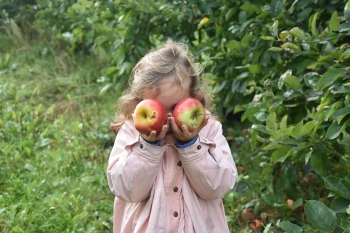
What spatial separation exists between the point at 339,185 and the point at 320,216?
0.13 metres

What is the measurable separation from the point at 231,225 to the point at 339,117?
123cm

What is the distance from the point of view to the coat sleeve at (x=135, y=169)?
67.2 inches

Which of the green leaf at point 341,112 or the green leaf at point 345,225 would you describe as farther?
the green leaf at point 341,112

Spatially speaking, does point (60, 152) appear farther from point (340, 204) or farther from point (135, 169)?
point (340, 204)

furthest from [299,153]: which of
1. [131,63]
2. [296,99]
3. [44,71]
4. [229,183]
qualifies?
[44,71]

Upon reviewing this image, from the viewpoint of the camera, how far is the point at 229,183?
1787 mm

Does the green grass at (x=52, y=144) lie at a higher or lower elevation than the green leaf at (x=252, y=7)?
lower

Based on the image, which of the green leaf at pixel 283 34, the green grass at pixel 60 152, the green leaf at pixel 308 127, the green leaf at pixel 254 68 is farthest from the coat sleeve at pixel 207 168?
the green grass at pixel 60 152

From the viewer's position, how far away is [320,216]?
163 centimetres

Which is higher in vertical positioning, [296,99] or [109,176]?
[109,176]

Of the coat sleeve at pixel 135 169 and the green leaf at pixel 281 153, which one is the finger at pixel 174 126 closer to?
the coat sleeve at pixel 135 169

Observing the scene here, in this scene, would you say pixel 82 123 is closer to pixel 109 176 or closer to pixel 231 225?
pixel 231 225

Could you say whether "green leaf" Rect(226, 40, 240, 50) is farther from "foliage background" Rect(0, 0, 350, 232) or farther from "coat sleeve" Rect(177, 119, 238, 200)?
"coat sleeve" Rect(177, 119, 238, 200)

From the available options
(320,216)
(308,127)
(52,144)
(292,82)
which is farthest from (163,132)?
(52,144)
